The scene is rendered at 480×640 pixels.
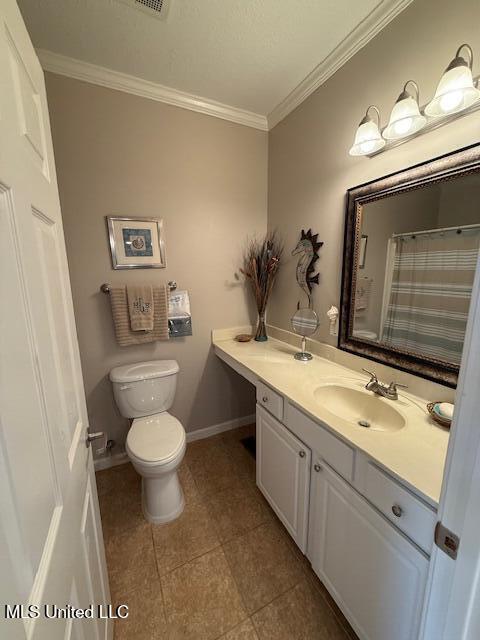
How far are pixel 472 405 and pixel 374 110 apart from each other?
1.45 m

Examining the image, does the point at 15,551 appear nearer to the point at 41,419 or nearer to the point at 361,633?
the point at 41,419

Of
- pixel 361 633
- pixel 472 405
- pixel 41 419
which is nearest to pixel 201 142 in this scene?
pixel 41 419

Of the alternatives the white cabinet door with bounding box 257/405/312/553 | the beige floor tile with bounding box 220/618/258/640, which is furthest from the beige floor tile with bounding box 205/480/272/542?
the beige floor tile with bounding box 220/618/258/640

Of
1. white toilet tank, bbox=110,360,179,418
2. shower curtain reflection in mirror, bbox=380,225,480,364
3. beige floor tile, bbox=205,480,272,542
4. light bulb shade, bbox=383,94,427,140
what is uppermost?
light bulb shade, bbox=383,94,427,140

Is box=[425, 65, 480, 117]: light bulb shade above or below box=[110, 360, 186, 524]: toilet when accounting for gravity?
above

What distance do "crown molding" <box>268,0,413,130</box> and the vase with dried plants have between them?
0.85 m

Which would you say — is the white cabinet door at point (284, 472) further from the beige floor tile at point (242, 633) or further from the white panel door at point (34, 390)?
the white panel door at point (34, 390)

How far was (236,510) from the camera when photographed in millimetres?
1562

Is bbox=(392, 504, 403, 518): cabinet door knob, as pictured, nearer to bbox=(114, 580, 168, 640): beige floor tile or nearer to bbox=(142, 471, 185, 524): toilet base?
bbox=(114, 580, 168, 640): beige floor tile

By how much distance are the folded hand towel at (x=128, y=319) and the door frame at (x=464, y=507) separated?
66.2 inches

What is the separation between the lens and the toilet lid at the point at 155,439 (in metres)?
1.40

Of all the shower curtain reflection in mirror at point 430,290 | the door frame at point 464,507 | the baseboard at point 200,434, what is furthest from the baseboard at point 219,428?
the door frame at point 464,507

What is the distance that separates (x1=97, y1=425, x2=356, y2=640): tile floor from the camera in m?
1.05

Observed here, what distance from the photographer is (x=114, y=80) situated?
5.10ft
